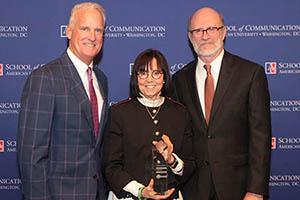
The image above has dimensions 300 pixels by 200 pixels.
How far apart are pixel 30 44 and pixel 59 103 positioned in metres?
1.46

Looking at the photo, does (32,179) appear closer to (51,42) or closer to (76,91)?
(76,91)

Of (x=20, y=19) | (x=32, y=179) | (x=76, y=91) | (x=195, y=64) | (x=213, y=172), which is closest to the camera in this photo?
(x=32, y=179)

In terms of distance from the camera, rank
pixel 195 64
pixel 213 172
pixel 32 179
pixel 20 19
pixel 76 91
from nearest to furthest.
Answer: pixel 32 179 → pixel 76 91 → pixel 213 172 → pixel 195 64 → pixel 20 19

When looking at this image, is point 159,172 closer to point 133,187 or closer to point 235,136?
point 133,187

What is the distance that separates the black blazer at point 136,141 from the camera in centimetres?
267

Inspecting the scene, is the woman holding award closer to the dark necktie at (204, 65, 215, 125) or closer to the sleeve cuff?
the sleeve cuff

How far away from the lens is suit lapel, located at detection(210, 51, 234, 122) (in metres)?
2.89

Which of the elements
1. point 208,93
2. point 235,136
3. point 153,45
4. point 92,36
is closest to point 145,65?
point 92,36

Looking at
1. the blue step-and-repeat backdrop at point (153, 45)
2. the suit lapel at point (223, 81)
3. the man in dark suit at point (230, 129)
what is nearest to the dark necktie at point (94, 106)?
the man in dark suit at point (230, 129)

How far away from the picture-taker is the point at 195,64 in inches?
127

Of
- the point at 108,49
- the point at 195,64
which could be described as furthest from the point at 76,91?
the point at 108,49

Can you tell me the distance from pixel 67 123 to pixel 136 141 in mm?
437

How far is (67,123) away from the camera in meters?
2.62

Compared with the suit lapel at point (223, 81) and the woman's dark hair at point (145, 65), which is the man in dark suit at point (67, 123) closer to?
the woman's dark hair at point (145, 65)
